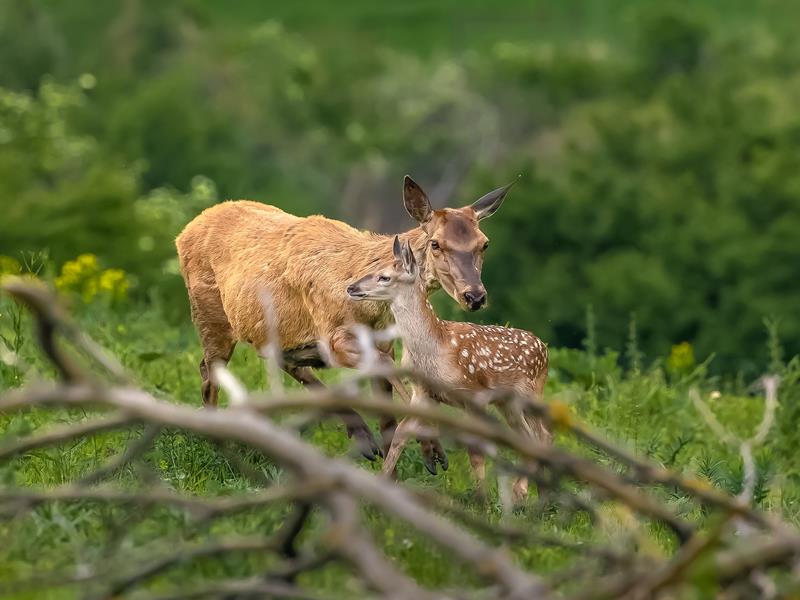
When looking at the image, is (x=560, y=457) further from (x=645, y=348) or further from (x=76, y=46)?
(x=76, y=46)

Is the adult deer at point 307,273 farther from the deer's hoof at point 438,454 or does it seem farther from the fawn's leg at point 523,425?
the fawn's leg at point 523,425

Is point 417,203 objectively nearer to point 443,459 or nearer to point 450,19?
point 443,459

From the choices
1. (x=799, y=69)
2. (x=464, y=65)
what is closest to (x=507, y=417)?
(x=799, y=69)

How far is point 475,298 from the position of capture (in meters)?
9.65

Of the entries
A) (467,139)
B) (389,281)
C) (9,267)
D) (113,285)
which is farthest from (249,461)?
(467,139)

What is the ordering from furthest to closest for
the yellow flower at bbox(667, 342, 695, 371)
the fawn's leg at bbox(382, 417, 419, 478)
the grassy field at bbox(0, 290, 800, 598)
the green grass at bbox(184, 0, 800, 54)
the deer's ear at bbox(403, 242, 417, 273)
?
the green grass at bbox(184, 0, 800, 54), the yellow flower at bbox(667, 342, 695, 371), the deer's ear at bbox(403, 242, 417, 273), the fawn's leg at bbox(382, 417, 419, 478), the grassy field at bbox(0, 290, 800, 598)

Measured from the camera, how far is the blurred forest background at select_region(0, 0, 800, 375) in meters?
36.6

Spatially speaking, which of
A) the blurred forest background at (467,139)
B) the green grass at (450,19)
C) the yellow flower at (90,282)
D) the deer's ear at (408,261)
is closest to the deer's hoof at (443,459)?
the deer's ear at (408,261)

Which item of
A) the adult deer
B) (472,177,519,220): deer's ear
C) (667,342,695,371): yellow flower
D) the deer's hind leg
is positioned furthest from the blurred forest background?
(472,177,519,220): deer's ear

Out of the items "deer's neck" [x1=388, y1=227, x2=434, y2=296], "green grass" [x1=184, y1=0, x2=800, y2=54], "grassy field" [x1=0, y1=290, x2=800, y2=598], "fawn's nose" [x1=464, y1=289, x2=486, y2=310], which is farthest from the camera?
"green grass" [x1=184, y1=0, x2=800, y2=54]

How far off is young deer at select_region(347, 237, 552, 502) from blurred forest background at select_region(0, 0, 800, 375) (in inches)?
147

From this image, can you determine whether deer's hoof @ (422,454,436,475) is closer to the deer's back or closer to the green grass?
the deer's back

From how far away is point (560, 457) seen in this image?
207 inches

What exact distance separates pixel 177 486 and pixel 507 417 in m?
2.27
